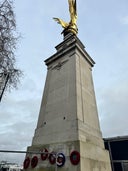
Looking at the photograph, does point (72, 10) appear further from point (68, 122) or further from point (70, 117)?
point (68, 122)

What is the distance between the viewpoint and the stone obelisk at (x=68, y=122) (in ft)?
31.7

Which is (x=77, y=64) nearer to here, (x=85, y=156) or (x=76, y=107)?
(x=76, y=107)

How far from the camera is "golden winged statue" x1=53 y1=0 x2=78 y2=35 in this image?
18.1m

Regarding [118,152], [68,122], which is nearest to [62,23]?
[68,122]

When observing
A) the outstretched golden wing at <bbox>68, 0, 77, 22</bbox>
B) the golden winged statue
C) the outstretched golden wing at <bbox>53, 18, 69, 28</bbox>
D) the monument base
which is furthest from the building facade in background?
the outstretched golden wing at <bbox>68, 0, 77, 22</bbox>

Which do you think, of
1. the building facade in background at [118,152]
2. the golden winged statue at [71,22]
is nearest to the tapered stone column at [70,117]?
the golden winged statue at [71,22]

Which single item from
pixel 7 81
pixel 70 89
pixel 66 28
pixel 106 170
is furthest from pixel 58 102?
pixel 66 28

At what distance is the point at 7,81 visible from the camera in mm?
6582

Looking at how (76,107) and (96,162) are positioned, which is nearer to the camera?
(96,162)

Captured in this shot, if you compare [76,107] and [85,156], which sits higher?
[76,107]

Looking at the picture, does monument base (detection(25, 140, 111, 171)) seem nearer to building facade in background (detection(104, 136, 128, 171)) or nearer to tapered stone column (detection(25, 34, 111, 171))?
tapered stone column (detection(25, 34, 111, 171))

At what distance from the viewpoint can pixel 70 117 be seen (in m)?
11.1

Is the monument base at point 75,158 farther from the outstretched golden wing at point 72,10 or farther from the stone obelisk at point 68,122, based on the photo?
the outstretched golden wing at point 72,10

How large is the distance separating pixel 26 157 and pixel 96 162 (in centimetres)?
481
